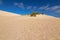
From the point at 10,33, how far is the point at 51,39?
242 cm

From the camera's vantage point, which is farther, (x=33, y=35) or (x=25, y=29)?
(x=25, y=29)

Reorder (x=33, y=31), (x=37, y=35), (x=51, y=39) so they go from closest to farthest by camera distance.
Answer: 1. (x=51, y=39)
2. (x=37, y=35)
3. (x=33, y=31)

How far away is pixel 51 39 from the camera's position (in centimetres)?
616

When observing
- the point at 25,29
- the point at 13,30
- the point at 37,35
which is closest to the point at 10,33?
the point at 13,30

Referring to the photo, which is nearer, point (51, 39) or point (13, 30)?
point (51, 39)

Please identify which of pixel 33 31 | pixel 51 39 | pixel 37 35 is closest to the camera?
pixel 51 39

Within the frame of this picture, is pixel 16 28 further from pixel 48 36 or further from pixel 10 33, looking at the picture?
pixel 48 36

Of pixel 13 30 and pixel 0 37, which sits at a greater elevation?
pixel 13 30

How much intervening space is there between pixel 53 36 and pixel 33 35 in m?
1.14

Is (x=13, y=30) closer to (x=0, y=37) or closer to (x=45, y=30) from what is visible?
(x=0, y=37)

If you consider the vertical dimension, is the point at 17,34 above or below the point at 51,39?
above

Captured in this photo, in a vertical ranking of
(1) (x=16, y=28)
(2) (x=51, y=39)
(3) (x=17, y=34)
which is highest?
(1) (x=16, y=28)

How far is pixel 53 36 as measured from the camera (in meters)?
6.49

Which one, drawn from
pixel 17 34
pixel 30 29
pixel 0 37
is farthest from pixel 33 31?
pixel 0 37
